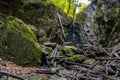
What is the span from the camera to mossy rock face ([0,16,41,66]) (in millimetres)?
7020

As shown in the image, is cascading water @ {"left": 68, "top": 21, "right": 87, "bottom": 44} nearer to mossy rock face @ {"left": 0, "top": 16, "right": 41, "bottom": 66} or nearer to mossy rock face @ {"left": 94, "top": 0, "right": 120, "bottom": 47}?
mossy rock face @ {"left": 94, "top": 0, "right": 120, "bottom": 47}

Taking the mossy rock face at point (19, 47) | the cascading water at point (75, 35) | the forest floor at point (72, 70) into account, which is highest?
the mossy rock face at point (19, 47)

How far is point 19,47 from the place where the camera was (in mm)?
7086

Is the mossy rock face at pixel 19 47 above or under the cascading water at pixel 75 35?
above

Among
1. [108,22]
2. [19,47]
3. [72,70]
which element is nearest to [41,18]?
[108,22]

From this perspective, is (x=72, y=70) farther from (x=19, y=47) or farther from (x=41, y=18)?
(x=41, y=18)

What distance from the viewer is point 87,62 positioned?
9.09 metres

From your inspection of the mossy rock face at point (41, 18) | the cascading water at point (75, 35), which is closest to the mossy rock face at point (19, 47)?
the mossy rock face at point (41, 18)

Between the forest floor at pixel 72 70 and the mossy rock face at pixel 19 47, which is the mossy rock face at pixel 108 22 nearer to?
the forest floor at pixel 72 70

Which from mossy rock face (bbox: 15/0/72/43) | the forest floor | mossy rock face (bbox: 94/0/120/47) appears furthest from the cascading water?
the forest floor

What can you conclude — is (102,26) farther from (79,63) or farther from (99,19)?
(79,63)

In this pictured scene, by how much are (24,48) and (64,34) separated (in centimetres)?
1144

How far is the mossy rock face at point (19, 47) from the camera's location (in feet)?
23.0

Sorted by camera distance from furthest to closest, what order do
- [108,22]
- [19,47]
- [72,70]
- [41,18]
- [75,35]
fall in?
[75,35] → [108,22] → [41,18] → [72,70] → [19,47]
